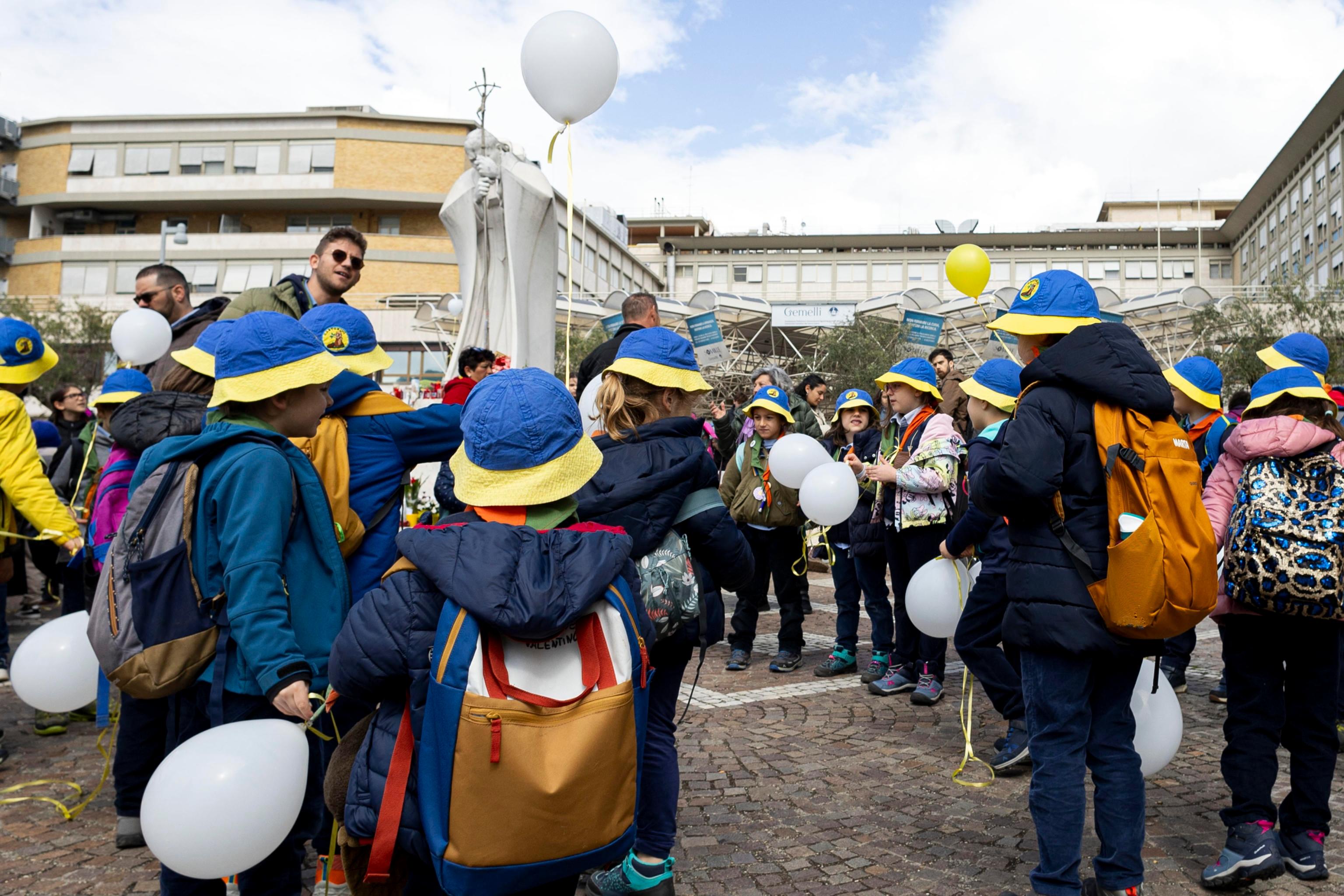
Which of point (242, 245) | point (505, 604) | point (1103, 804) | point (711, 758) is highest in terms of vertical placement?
point (242, 245)

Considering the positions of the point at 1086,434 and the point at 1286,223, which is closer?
the point at 1086,434

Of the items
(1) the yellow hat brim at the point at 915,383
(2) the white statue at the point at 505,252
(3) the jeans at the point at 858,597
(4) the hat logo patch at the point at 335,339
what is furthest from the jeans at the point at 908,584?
(2) the white statue at the point at 505,252

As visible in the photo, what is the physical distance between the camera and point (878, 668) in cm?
677

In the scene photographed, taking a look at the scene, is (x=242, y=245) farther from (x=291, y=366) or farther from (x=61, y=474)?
(x=291, y=366)

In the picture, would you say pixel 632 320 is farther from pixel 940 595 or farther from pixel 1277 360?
pixel 1277 360

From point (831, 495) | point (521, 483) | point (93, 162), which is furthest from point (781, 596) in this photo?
point (93, 162)

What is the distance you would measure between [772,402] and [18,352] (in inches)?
177

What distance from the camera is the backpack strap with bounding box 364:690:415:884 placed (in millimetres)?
2023

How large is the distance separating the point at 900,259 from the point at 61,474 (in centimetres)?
8391

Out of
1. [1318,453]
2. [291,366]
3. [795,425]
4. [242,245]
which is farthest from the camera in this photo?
[242,245]

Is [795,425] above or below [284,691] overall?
above

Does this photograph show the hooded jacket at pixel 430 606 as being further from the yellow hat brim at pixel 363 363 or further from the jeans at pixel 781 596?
the jeans at pixel 781 596

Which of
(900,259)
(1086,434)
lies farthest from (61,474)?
(900,259)

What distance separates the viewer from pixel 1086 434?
9.82ft
